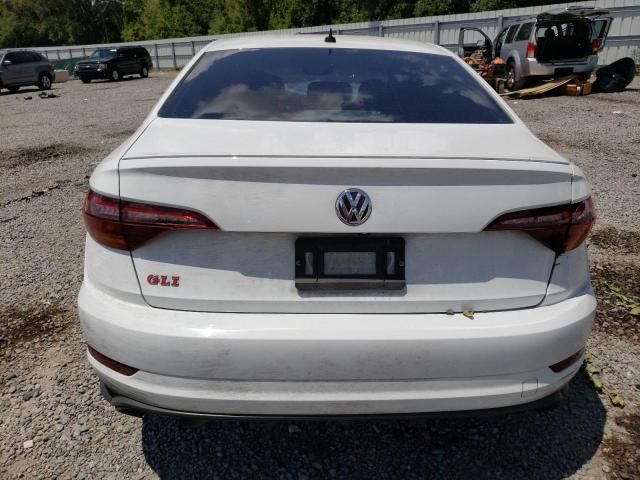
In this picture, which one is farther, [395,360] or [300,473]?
[300,473]

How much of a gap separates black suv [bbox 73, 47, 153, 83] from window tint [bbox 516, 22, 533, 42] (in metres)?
21.3

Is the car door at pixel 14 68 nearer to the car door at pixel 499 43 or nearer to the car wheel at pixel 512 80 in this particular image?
the car door at pixel 499 43

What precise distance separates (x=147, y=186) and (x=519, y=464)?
6.05 ft

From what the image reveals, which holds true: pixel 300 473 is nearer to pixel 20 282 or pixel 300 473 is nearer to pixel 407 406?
pixel 407 406

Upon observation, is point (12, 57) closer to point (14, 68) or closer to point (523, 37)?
point (14, 68)

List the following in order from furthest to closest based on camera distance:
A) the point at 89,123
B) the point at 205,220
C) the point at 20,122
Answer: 1. the point at 20,122
2. the point at 89,123
3. the point at 205,220

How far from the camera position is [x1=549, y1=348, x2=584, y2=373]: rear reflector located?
71.3 inches

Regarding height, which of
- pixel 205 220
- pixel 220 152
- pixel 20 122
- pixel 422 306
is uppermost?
pixel 220 152

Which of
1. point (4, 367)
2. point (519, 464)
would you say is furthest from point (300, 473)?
point (4, 367)

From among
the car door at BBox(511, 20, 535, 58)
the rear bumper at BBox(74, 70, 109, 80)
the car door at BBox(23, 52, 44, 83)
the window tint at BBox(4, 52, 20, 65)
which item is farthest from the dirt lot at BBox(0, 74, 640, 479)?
the rear bumper at BBox(74, 70, 109, 80)

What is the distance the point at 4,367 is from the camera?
2832mm

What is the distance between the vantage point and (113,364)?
181 cm

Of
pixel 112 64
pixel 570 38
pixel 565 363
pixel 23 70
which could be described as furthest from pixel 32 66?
pixel 565 363

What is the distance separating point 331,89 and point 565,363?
1526 millimetres
